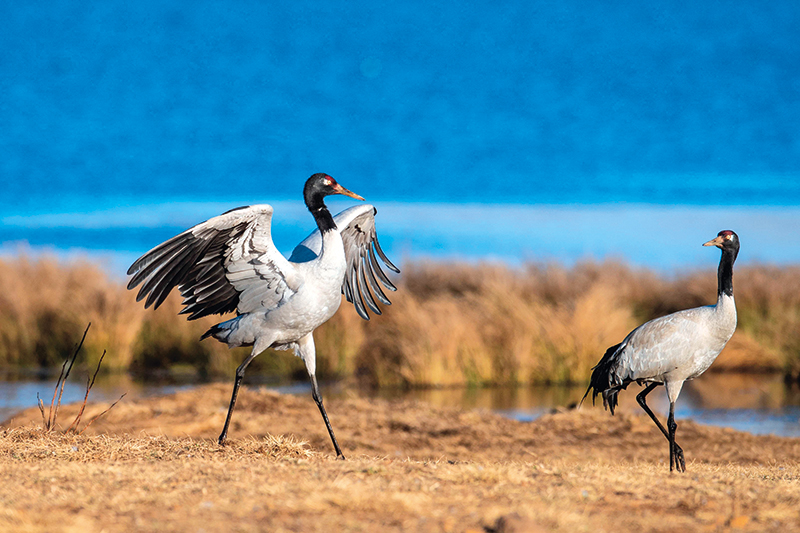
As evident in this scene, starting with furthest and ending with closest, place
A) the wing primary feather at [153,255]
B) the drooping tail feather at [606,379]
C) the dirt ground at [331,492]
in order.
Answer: the drooping tail feather at [606,379] → the wing primary feather at [153,255] → the dirt ground at [331,492]

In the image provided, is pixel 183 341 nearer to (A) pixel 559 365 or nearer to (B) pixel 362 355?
(B) pixel 362 355

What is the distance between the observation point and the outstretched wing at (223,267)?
19.9 ft

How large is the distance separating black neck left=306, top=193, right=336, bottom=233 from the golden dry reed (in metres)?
8.29

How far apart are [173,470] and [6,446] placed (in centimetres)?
181

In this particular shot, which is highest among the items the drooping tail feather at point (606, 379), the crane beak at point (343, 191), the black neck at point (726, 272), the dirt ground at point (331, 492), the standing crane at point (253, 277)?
the crane beak at point (343, 191)

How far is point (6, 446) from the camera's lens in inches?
238

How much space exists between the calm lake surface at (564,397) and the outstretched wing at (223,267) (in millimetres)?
5905

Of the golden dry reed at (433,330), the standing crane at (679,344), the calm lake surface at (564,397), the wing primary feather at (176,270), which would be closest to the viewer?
the wing primary feather at (176,270)

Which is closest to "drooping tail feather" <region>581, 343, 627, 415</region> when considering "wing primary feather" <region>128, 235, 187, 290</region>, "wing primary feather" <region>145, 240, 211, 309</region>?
"wing primary feather" <region>145, 240, 211, 309</region>

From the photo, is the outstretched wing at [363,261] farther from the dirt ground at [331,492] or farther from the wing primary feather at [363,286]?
the dirt ground at [331,492]

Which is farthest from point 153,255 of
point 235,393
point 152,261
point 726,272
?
point 726,272

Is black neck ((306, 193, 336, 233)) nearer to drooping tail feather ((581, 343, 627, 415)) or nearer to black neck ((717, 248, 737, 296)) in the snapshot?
drooping tail feather ((581, 343, 627, 415))

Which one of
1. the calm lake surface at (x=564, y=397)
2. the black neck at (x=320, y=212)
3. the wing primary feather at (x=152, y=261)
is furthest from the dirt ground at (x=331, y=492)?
the calm lake surface at (x=564, y=397)

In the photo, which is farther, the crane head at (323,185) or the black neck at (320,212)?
the crane head at (323,185)
